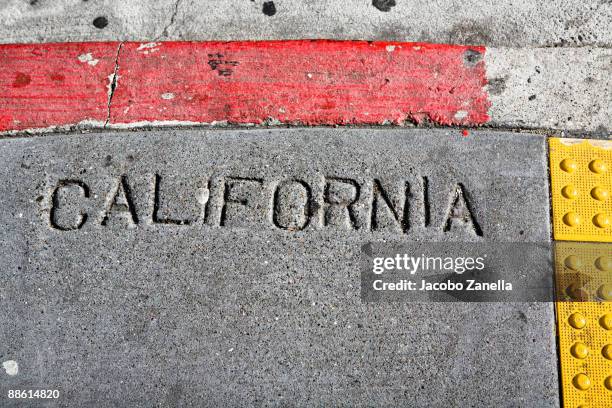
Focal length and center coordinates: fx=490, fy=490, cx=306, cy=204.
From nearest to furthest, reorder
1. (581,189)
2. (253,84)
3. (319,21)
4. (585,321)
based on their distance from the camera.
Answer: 1. (585,321)
2. (581,189)
3. (253,84)
4. (319,21)

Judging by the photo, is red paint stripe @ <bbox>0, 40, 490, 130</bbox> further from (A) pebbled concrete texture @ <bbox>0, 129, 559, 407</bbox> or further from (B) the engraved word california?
(B) the engraved word california

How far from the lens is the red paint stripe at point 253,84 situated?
7.53ft

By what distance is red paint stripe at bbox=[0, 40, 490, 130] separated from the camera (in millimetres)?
2295

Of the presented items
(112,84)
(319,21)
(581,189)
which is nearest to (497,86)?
(581,189)

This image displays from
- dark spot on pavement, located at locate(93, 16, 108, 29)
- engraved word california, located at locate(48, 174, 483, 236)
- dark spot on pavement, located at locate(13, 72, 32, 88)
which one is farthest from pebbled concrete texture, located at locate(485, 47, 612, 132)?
dark spot on pavement, located at locate(13, 72, 32, 88)

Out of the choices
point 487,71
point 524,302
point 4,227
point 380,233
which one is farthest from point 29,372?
point 487,71

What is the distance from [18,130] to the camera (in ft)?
7.55

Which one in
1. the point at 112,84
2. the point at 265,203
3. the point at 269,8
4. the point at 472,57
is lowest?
the point at 265,203

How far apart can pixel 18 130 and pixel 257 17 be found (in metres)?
1.26

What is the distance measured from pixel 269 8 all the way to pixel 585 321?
6.75 feet

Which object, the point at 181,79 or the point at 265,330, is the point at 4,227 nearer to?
the point at 181,79

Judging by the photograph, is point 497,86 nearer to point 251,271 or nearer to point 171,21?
point 251,271

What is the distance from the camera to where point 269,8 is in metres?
2.46

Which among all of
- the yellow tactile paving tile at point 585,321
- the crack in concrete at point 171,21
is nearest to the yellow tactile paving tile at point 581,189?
the yellow tactile paving tile at point 585,321
